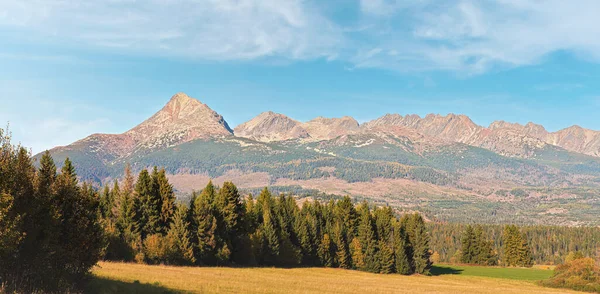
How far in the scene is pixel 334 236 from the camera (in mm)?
108812

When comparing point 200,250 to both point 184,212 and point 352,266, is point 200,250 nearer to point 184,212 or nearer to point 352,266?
point 184,212

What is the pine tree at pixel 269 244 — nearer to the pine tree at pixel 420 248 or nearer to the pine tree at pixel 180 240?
the pine tree at pixel 180 240

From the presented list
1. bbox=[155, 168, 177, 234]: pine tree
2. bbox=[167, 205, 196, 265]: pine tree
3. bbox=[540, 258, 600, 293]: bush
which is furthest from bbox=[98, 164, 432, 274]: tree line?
bbox=[540, 258, 600, 293]: bush

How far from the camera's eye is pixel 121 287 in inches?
1168

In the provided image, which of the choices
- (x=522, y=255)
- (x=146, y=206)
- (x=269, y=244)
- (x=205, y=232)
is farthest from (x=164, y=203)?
(x=522, y=255)

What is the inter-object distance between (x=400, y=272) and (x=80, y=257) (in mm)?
95227

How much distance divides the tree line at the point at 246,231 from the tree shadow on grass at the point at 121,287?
100 feet

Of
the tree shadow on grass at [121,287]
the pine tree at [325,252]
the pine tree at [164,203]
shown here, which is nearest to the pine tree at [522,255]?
the pine tree at [325,252]

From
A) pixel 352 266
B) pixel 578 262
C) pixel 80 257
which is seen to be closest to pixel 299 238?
pixel 352 266

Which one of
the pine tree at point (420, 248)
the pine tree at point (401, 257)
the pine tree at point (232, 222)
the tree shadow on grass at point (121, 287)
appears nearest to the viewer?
the tree shadow on grass at point (121, 287)

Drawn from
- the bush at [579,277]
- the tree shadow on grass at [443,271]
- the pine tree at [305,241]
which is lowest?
the tree shadow on grass at [443,271]

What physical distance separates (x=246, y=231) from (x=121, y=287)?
58.8 m

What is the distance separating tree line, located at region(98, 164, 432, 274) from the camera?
228 ft

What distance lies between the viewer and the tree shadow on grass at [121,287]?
27.3 m
